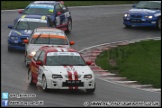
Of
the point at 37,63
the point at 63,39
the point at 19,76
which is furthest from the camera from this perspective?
the point at 63,39

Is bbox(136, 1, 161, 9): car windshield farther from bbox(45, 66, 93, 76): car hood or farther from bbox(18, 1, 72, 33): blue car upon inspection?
bbox(45, 66, 93, 76): car hood

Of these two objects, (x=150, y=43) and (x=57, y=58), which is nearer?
(x=57, y=58)

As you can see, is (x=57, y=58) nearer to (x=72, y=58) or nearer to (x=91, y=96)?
(x=72, y=58)

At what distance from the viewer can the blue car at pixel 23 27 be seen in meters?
29.1

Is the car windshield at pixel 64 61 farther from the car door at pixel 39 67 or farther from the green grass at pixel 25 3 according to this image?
the green grass at pixel 25 3

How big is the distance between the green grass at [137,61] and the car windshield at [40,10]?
202 inches

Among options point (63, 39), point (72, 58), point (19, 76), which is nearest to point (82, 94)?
point (72, 58)

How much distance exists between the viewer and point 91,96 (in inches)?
802

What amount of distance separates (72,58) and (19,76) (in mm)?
2696

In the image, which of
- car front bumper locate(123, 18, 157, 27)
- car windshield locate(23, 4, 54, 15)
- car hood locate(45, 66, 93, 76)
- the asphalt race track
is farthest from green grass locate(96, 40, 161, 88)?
car windshield locate(23, 4, 54, 15)

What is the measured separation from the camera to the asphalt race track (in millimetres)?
19875

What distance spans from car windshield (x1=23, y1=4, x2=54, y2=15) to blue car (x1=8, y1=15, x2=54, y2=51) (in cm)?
214

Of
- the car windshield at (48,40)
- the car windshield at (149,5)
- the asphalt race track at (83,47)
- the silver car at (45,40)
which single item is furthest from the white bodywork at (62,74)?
the car windshield at (149,5)

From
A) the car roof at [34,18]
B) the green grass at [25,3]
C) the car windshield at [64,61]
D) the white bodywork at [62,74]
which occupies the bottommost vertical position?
the white bodywork at [62,74]
